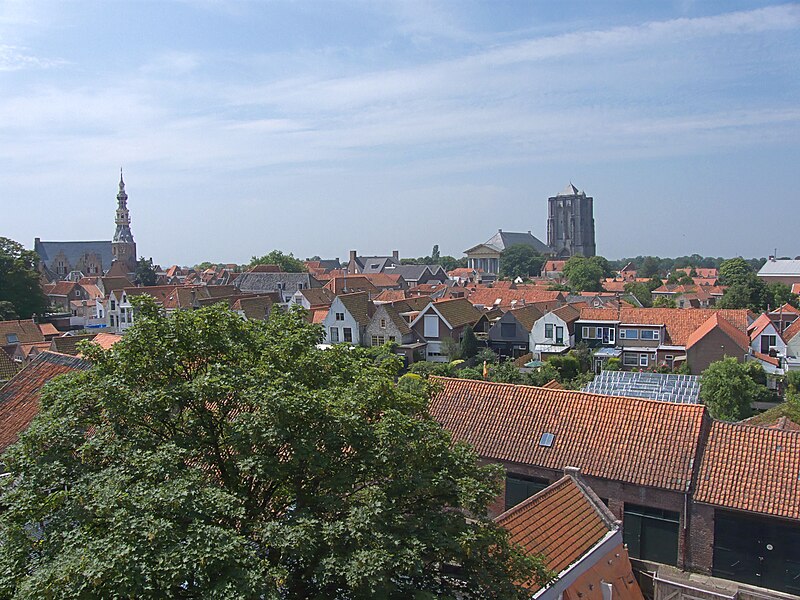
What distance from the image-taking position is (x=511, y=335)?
57.8 meters

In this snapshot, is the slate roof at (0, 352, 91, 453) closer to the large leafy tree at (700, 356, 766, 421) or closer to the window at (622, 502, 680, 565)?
the window at (622, 502, 680, 565)

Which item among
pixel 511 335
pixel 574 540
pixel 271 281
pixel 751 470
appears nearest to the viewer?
pixel 574 540

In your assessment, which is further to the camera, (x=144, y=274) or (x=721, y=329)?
(x=144, y=274)

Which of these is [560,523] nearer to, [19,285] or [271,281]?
[19,285]

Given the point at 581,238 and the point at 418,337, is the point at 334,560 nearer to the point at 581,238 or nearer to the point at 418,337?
the point at 418,337

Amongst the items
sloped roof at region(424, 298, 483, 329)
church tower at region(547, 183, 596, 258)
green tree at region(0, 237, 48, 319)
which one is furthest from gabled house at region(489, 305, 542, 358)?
church tower at region(547, 183, 596, 258)

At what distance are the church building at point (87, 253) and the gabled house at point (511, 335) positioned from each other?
95.6 meters

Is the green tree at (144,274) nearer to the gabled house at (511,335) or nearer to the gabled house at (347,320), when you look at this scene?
the gabled house at (347,320)

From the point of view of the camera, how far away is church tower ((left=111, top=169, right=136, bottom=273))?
132875 mm

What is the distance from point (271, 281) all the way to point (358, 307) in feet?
131

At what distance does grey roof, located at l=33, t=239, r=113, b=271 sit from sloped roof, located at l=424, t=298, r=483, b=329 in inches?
4066

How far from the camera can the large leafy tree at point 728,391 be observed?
38625 millimetres

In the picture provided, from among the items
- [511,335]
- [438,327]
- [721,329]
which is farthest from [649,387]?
[438,327]

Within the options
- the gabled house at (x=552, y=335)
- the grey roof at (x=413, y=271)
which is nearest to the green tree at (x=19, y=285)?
the gabled house at (x=552, y=335)
